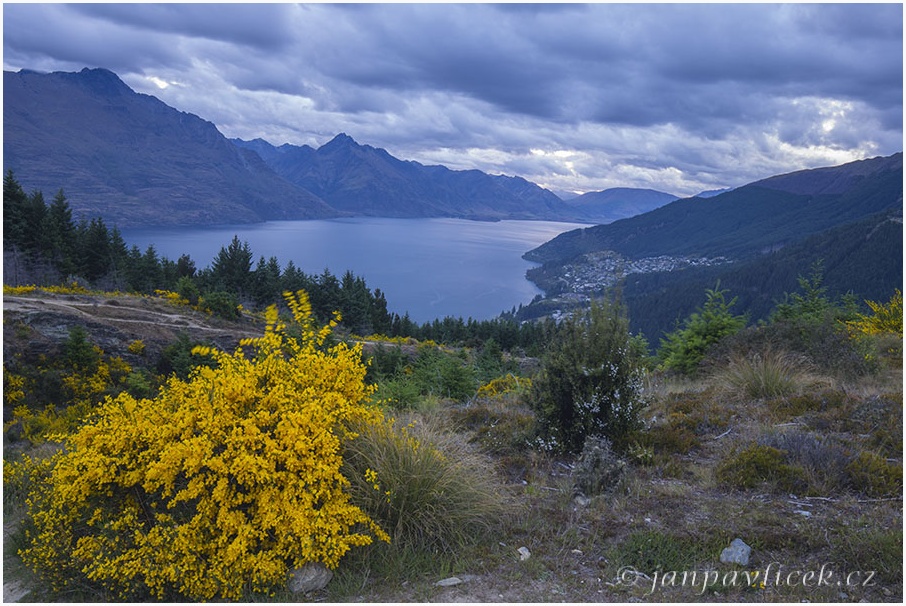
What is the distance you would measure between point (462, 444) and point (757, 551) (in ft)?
9.74

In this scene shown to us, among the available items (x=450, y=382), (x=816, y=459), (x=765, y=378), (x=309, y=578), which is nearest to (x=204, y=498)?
(x=309, y=578)

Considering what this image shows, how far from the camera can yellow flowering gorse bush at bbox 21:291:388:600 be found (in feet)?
13.0

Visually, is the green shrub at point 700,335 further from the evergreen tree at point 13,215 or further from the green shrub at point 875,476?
the evergreen tree at point 13,215

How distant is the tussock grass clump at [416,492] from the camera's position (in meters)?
4.56

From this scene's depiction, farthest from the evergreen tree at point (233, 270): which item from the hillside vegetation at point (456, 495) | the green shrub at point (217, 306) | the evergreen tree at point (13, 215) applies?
the hillside vegetation at point (456, 495)

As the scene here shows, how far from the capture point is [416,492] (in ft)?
15.3

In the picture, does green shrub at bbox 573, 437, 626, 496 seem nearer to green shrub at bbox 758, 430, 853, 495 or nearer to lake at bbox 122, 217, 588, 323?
green shrub at bbox 758, 430, 853, 495

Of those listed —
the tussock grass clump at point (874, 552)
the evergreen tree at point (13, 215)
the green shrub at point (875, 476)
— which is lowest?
the tussock grass clump at point (874, 552)

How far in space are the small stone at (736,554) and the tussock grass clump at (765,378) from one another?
16.5ft

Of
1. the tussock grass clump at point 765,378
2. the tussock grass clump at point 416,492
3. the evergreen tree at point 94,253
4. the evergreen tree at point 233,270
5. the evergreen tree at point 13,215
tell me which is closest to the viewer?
the tussock grass clump at point 416,492

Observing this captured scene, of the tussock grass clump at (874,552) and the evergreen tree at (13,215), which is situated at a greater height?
the evergreen tree at (13,215)

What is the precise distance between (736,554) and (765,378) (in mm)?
5408

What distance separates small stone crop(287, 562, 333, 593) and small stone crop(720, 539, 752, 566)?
320 cm

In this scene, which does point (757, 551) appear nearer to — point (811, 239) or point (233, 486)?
point (233, 486)
